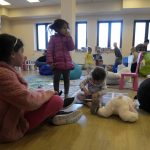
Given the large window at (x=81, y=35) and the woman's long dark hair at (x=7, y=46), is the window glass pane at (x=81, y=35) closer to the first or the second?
the large window at (x=81, y=35)

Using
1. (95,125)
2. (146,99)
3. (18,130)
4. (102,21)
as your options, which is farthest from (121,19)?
(18,130)

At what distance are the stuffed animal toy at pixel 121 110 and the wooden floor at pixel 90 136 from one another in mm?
63

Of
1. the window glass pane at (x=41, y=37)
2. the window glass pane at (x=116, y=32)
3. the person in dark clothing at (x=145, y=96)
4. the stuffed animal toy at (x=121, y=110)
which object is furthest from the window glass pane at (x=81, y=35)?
the stuffed animal toy at (x=121, y=110)

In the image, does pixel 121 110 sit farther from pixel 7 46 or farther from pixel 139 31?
pixel 139 31

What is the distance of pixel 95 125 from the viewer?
1894 millimetres

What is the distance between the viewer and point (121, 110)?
2.03 m

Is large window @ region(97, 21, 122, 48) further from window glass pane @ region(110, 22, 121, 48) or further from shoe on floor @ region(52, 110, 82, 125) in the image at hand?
shoe on floor @ region(52, 110, 82, 125)

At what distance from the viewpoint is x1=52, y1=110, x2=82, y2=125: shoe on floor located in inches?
73.0

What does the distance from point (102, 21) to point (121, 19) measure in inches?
29.1

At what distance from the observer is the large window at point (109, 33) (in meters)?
7.58

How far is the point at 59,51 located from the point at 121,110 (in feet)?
3.83

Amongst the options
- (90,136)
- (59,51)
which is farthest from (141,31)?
(90,136)

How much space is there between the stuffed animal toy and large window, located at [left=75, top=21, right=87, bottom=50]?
6.11 metres

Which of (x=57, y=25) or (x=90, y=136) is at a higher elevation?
(x=57, y=25)
